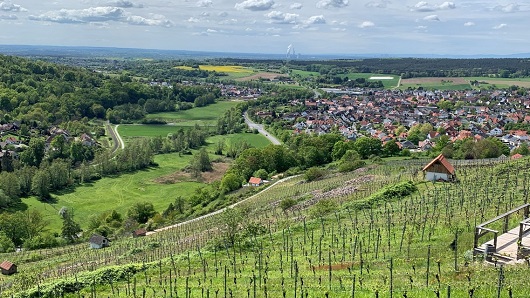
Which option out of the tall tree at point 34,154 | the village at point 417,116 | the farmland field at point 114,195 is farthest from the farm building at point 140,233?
the village at point 417,116

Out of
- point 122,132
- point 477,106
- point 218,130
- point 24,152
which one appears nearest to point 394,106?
point 477,106

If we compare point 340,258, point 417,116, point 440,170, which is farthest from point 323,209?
point 417,116

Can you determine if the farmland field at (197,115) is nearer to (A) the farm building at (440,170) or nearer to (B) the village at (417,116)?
(B) the village at (417,116)

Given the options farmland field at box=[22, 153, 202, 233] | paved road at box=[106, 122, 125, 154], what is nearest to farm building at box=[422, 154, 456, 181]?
farmland field at box=[22, 153, 202, 233]

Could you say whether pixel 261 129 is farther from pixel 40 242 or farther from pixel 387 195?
pixel 387 195

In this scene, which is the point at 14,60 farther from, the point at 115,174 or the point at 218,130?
the point at 115,174

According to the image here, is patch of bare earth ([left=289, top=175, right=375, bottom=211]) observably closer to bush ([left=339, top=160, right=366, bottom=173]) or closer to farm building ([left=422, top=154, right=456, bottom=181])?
farm building ([left=422, top=154, right=456, bottom=181])
